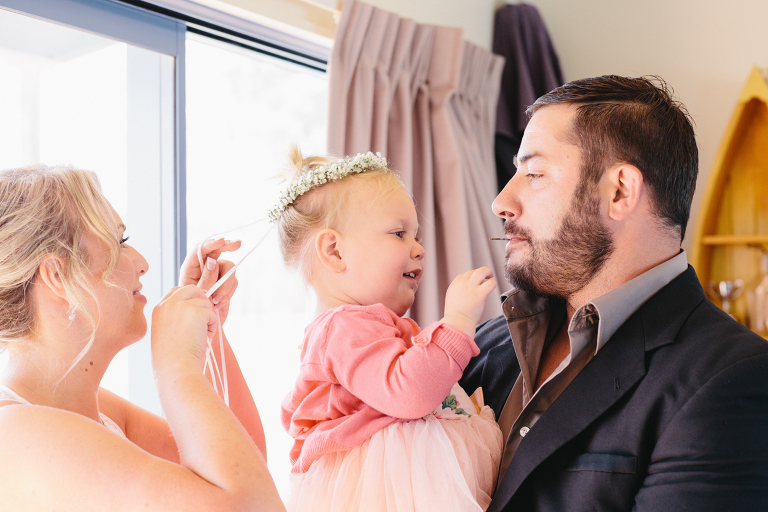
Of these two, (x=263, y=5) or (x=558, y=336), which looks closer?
(x=558, y=336)

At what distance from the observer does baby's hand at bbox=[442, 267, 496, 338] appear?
1301mm

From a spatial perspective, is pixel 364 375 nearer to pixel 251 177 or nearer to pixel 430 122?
pixel 251 177

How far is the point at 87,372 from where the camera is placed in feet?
3.74

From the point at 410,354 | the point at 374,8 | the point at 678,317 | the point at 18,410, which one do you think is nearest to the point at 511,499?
the point at 410,354

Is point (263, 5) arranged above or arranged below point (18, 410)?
above

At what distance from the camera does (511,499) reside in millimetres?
1146

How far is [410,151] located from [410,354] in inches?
54.2

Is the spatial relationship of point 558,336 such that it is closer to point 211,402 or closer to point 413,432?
point 413,432

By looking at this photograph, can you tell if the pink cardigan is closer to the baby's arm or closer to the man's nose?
the baby's arm

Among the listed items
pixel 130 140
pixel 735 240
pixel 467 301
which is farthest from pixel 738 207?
pixel 130 140

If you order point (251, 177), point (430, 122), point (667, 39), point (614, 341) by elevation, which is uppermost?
point (667, 39)

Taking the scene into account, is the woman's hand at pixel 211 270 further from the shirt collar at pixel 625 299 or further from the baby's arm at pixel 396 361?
the shirt collar at pixel 625 299

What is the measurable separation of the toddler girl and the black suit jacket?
0.14 m

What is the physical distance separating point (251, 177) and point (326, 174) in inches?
35.4
